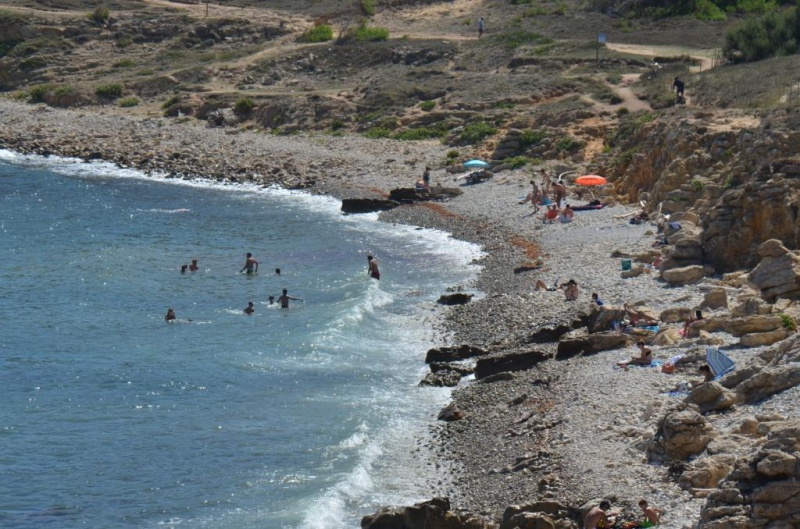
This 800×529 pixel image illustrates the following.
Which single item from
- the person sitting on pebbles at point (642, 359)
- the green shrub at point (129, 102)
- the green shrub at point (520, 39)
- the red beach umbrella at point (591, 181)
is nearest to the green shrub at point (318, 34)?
the green shrub at point (520, 39)

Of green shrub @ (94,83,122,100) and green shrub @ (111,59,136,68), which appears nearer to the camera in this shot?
green shrub @ (94,83,122,100)

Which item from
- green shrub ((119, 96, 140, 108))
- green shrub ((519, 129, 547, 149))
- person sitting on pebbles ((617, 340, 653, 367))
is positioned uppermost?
person sitting on pebbles ((617, 340, 653, 367))

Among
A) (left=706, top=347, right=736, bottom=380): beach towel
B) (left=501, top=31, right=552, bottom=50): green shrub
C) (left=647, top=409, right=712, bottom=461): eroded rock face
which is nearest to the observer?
(left=647, top=409, right=712, bottom=461): eroded rock face

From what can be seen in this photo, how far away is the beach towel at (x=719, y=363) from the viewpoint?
22094 mm

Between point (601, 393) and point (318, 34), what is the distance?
6144cm

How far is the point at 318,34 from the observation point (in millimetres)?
81500

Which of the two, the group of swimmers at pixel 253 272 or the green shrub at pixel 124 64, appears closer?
the group of swimmers at pixel 253 272

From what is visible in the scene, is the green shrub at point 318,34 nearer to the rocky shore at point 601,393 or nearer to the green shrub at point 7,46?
the green shrub at point 7,46

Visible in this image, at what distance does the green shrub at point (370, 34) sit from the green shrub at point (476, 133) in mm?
22752

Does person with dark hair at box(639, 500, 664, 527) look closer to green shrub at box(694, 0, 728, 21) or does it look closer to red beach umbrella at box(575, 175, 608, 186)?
red beach umbrella at box(575, 175, 608, 186)

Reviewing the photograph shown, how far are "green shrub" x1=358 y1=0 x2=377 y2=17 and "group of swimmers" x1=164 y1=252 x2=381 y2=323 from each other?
47.4 meters

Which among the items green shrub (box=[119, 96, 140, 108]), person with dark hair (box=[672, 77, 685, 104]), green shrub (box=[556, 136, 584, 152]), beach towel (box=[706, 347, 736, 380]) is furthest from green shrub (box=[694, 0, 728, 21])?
beach towel (box=[706, 347, 736, 380])

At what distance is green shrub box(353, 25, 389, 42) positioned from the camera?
3113 inches

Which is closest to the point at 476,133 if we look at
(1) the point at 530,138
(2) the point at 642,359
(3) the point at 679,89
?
(1) the point at 530,138
